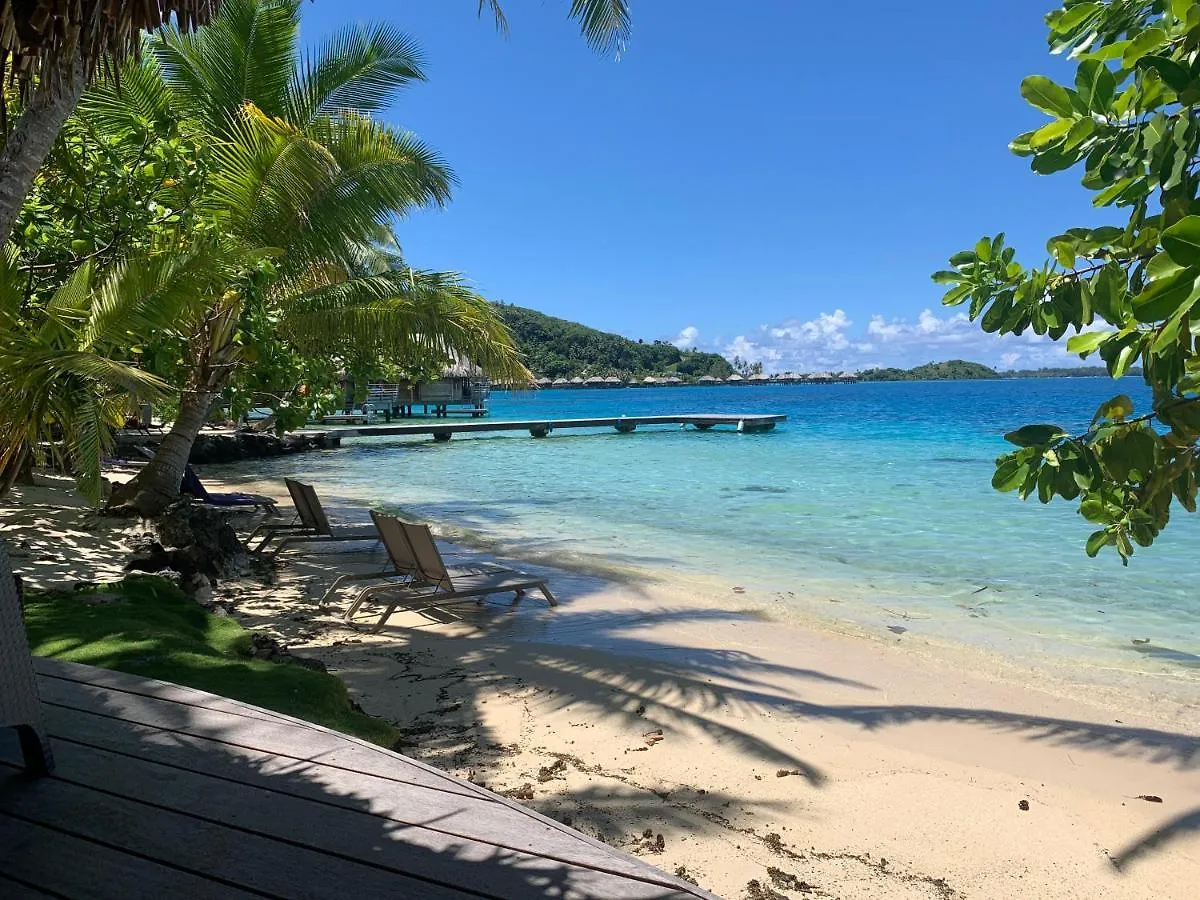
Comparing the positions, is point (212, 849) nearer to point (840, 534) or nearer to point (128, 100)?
point (128, 100)

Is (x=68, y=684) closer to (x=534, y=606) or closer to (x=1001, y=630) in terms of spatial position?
(x=534, y=606)

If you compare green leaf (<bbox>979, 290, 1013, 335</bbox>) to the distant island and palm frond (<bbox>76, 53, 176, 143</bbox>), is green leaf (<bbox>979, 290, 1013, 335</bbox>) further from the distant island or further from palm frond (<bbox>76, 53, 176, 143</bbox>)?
the distant island

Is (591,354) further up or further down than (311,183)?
further up

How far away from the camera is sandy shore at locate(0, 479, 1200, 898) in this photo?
3059 mm

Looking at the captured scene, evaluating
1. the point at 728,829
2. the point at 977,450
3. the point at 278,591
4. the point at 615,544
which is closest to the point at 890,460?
the point at 977,450

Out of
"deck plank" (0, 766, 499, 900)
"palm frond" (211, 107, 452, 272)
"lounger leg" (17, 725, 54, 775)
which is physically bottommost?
"deck plank" (0, 766, 499, 900)

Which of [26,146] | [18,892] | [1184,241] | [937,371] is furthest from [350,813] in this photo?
[937,371]

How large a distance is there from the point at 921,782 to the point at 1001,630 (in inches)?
143

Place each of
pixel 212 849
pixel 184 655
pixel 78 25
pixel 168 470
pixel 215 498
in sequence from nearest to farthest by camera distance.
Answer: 1. pixel 212 849
2. pixel 78 25
3. pixel 184 655
4. pixel 168 470
5. pixel 215 498

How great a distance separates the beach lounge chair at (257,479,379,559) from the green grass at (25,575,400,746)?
132 inches

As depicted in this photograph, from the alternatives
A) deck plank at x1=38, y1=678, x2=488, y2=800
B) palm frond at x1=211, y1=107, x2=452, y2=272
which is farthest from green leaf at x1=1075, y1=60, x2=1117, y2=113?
palm frond at x1=211, y1=107, x2=452, y2=272

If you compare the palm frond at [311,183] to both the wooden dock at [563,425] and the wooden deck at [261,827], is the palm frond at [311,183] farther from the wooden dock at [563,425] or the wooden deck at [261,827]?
the wooden dock at [563,425]

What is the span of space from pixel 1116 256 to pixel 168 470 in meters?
9.20

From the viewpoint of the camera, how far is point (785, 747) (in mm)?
4078
